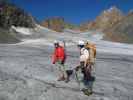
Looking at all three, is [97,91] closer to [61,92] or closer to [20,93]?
[61,92]

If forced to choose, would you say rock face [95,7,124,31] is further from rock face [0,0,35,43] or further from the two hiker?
the two hiker

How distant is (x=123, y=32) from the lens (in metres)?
84.1

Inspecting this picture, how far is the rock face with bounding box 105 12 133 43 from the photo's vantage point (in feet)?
259

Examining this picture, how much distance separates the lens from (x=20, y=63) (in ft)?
70.2

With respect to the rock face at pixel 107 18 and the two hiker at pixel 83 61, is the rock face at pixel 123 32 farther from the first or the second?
the rock face at pixel 107 18

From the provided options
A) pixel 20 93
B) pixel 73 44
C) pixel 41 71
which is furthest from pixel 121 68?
pixel 73 44

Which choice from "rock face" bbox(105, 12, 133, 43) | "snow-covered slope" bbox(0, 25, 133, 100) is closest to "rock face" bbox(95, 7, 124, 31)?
"rock face" bbox(105, 12, 133, 43)

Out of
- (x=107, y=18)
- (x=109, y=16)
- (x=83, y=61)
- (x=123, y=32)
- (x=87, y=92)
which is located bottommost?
(x=87, y=92)

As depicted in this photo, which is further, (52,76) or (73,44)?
(73,44)

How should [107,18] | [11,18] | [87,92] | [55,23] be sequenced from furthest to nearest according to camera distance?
[107,18] → [55,23] → [11,18] → [87,92]

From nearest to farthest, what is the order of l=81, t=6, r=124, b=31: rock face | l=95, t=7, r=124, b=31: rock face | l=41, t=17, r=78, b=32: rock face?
l=41, t=17, r=78, b=32: rock face, l=81, t=6, r=124, b=31: rock face, l=95, t=7, r=124, b=31: rock face

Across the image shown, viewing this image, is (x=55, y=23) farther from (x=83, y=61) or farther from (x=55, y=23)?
(x=83, y=61)

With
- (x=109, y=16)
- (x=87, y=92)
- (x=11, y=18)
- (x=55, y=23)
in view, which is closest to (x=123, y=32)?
(x=11, y=18)

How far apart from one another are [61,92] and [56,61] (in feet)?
6.49
